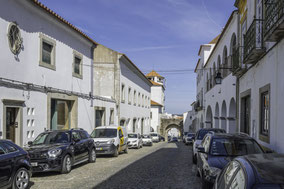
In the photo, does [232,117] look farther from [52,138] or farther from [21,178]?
[21,178]

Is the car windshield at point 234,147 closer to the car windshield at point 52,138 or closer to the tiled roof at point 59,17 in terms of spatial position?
the car windshield at point 52,138

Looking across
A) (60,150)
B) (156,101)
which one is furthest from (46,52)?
(156,101)

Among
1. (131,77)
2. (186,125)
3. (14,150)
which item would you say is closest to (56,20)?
(14,150)

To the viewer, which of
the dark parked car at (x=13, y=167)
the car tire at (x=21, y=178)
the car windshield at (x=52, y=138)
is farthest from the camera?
the car windshield at (x=52, y=138)

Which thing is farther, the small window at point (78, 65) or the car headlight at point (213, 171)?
the small window at point (78, 65)

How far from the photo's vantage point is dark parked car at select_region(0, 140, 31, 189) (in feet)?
22.9

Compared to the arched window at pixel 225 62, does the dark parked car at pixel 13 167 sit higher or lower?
lower

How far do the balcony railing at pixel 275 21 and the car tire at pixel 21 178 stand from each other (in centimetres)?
747

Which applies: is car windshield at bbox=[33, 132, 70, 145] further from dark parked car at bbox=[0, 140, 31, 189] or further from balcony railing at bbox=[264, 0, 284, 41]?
balcony railing at bbox=[264, 0, 284, 41]

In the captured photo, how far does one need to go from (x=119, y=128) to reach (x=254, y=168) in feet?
49.0

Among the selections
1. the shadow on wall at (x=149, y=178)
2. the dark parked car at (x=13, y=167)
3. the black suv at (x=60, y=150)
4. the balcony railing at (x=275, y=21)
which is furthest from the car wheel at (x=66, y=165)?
the balcony railing at (x=275, y=21)

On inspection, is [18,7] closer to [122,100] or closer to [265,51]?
[265,51]

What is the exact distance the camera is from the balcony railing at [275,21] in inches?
302

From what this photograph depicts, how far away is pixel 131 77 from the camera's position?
32.8 metres
